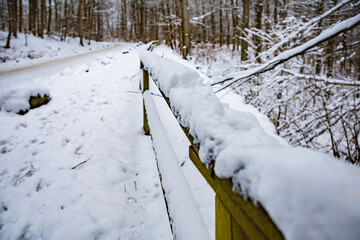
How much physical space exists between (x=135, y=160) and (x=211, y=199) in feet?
3.58

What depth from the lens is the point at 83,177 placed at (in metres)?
2.13

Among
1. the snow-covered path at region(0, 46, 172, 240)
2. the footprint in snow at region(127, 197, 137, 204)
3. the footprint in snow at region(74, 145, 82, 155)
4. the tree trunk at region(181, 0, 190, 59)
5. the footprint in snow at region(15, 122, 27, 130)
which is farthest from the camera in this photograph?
the tree trunk at region(181, 0, 190, 59)

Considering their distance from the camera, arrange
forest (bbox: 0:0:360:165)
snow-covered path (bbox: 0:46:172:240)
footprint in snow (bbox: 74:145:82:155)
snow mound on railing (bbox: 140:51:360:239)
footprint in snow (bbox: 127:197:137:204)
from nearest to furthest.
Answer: snow mound on railing (bbox: 140:51:360:239), snow-covered path (bbox: 0:46:172:240), footprint in snow (bbox: 127:197:137:204), forest (bbox: 0:0:360:165), footprint in snow (bbox: 74:145:82:155)

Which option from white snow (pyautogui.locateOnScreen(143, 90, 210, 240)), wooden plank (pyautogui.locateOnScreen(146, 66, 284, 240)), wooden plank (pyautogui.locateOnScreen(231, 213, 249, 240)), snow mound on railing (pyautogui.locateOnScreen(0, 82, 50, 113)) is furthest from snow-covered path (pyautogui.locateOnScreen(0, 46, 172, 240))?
wooden plank (pyautogui.locateOnScreen(146, 66, 284, 240))

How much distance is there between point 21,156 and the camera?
2.49 meters

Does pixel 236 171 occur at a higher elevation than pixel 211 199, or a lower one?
higher

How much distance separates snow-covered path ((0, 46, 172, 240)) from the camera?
163cm

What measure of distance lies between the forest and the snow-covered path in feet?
4.52

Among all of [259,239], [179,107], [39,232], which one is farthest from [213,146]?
[39,232]

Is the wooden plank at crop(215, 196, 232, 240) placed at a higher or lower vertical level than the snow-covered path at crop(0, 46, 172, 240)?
higher

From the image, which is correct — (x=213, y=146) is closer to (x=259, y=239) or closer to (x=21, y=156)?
(x=259, y=239)

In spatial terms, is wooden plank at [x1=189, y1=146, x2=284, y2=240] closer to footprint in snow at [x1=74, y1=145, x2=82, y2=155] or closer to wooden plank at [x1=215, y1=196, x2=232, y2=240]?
wooden plank at [x1=215, y1=196, x2=232, y2=240]

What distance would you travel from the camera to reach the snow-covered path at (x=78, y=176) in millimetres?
1626

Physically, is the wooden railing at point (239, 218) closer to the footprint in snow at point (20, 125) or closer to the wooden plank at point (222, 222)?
the wooden plank at point (222, 222)
